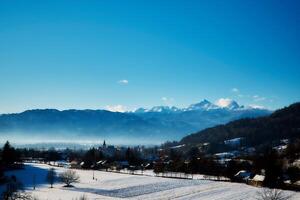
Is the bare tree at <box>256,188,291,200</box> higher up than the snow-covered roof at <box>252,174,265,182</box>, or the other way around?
the snow-covered roof at <box>252,174,265,182</box>

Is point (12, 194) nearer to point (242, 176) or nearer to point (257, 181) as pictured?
point (257, 181)

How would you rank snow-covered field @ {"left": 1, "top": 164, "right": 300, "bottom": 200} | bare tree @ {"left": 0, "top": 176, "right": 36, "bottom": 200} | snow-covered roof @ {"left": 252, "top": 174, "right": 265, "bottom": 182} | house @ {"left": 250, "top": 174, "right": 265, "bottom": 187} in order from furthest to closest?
1. snow-covered roof @ {"left": 252, "top": 174, "right": 265, "bottom": 182}
2. house @ {"left": 250, "top": 174, "right": 265, "bottom": 187}
3. snow-covered field @ {"left": 1, "top": 164, "right": 300, "bottom": 200}
4. bare tree @ {"left": 0, "top": 176, "right": 36, "bottom": 200}

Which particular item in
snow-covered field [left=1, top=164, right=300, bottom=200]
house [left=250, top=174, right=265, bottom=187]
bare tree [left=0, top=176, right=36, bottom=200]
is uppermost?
bare tree [left=0, top=176, right=36, bottom=200]

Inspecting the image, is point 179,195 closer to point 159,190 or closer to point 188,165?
point 159,190

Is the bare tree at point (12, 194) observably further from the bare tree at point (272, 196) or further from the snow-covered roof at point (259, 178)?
the snow-covered roof at point (259, 178)

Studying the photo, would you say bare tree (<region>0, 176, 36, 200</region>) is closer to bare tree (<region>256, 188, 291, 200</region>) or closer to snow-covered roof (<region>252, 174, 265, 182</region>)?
bare tree (<region>256, 188, 291, 200</region>)

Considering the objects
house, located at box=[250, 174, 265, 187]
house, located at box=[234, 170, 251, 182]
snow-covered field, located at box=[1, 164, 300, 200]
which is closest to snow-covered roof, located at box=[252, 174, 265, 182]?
house, located at box=[250, 174, 265, 187]

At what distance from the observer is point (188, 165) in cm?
12262

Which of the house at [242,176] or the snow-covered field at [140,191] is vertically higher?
the house at [242,176]

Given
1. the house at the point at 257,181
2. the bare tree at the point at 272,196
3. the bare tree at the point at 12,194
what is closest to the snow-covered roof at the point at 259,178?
the house at the point at 257,181

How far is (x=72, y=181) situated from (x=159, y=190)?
19425 mm

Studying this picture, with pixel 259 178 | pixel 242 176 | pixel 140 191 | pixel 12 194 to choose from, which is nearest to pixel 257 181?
pixel 259 178

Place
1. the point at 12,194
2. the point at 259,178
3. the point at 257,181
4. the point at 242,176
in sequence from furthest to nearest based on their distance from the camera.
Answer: the point at 242,176 → the point at 259,178 → the point at 257,181 → the point at 12,194

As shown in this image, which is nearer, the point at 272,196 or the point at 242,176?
the point at 272,196
